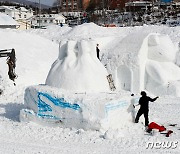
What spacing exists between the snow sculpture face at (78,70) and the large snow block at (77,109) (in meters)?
0.37

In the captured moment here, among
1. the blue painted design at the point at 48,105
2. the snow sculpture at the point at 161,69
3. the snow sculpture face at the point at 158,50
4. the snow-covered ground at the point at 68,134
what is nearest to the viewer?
the snow-covered ground at the point at 68,134

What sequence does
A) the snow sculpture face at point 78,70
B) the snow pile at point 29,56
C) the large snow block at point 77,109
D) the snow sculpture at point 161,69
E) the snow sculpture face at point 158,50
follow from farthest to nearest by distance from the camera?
the snow pile at point 29,56 → the snow sculpture face at point 158,50 → the snow sculpture at point 161,69 → the snow sculpture face at point 78,70 → the large snow block at point 77,109

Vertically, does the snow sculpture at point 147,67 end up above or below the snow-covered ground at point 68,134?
above

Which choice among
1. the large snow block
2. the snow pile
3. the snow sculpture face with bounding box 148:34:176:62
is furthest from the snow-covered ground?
the snow sculpture face with bounding box 148:34:176:62

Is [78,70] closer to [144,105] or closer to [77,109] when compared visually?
[77,109]

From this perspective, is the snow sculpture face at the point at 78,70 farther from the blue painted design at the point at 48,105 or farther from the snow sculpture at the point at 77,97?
the blue painted design at the point at 48,105

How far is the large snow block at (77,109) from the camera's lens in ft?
32.7

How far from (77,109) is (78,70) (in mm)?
1442

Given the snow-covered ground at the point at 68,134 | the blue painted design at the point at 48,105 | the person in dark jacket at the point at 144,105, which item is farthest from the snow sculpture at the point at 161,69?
the blue painted design at the point at 48,105

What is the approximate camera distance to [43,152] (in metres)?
8.66

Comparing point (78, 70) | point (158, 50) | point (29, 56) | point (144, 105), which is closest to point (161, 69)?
point (158, 50)

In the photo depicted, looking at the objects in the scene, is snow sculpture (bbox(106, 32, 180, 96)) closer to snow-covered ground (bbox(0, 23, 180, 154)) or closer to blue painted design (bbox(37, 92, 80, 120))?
snow-covered ground (bbox(0, 23, 180, 154))

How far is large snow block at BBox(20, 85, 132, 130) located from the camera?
9.97m

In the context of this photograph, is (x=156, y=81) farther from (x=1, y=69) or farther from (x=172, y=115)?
(x=1, y=69)
